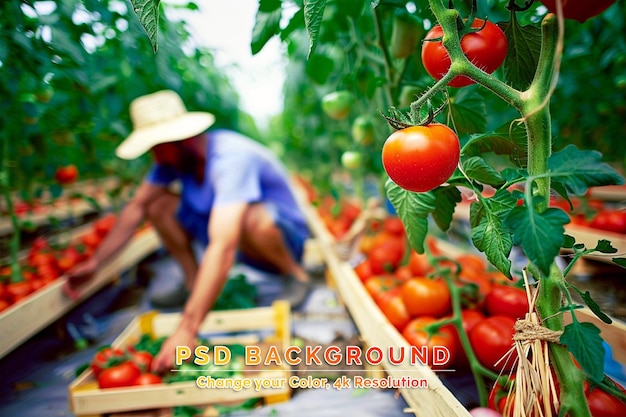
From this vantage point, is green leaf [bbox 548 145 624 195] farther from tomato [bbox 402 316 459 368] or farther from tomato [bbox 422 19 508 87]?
tomato [bbox 402 316 459 368]

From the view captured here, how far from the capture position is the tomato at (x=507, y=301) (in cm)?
102

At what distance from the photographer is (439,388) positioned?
822mm

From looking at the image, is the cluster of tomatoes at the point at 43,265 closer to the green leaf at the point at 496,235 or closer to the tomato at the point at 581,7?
the green leaf at the point at 496,235

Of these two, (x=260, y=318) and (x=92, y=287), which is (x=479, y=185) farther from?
(x=92, y=287)

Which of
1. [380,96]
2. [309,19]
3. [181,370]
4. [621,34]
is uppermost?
[621,34]

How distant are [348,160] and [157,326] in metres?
1.07

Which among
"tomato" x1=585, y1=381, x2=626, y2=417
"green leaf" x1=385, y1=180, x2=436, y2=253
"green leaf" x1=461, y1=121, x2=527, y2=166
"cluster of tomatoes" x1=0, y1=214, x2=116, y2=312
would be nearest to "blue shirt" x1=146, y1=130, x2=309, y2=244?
"cluster of tomatoes" x1=0, y1=214, x2=116, y2=312

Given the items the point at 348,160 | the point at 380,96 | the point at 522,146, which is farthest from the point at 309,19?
the point at 348,160

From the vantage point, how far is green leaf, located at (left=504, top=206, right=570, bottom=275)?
0.51 meters

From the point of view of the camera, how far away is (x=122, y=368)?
3.90 feet

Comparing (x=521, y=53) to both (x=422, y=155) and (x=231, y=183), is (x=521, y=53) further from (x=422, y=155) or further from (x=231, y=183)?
(x=231, y=183)

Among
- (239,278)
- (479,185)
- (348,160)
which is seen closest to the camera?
(479,185)

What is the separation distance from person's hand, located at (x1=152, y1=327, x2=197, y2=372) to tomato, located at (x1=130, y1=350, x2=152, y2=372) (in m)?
0.02

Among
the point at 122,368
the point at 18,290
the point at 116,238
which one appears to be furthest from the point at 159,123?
the point at 122,368
